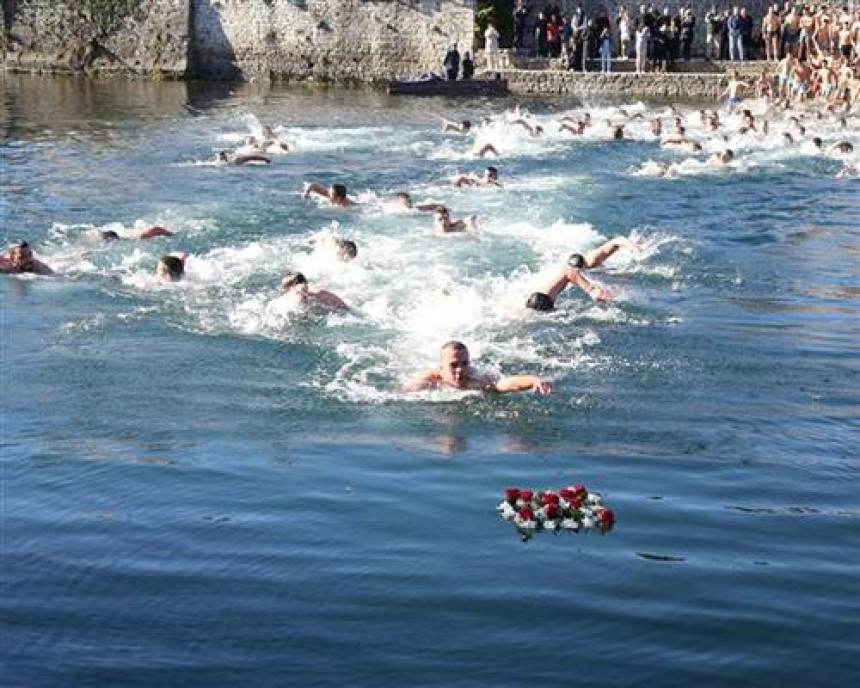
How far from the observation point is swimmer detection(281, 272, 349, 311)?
1538 cm

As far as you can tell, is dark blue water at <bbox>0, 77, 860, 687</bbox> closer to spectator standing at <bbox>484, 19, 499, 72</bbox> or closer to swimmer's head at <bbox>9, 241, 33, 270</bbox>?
swimmer's head at <bbox>9, 241, 33, 270</bbox>

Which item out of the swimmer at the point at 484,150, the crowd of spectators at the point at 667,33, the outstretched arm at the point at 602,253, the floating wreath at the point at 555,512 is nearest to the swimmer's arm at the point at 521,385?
the floating wreath at the point at 555,512

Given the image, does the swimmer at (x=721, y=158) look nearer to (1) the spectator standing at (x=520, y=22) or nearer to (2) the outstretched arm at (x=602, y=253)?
(2) the outstretched arm at (x=602, y=253)

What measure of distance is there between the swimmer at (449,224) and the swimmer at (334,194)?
2484 millimetres

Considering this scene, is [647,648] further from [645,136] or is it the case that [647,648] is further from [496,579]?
[645,136]

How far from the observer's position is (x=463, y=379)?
12656 mm

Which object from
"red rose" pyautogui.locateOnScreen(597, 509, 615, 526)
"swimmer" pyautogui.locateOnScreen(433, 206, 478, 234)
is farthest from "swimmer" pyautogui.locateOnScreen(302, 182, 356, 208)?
"red rose" pyautogui.locateOnScreen(597, 509, 615, 526)

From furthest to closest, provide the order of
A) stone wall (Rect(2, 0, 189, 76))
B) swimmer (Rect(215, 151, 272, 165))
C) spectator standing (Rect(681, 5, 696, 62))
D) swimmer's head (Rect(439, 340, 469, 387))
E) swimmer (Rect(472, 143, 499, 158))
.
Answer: stone wall (Rect(2, 0, 189, 76))
spectator standing (Rect(681, 5, 696, 62))
swimmer (Rect(472, 143, 499, 158))
swimmer (Rect(215, 151, 272, 165))
swimmer's head (Rect(439, 340, 469, 387))

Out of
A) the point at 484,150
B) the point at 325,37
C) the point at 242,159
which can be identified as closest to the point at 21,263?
the point at 242,159

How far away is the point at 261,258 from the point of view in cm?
1850

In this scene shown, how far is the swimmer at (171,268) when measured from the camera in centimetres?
1680

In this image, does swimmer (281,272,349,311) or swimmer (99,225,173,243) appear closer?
swimmer (281,272,349,311)

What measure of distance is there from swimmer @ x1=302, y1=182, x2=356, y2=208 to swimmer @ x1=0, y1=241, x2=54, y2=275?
572cm

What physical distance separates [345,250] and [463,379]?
18.7 feet
